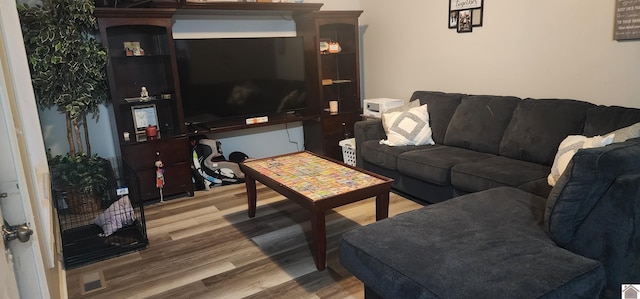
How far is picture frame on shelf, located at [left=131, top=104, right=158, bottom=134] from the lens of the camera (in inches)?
149

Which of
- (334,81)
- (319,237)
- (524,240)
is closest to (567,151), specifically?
(524,240)

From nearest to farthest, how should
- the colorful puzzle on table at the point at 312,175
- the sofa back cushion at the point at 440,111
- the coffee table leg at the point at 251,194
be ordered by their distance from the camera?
the colorful puzzle on table at the point at 312,175
the coffee table leg at the point at 251,194
the sofa back cushion at the point at 440,111

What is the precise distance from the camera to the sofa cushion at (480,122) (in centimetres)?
333

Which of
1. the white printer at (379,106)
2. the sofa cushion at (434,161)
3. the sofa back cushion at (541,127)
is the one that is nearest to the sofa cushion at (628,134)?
the sofa back cushion at (541,127)

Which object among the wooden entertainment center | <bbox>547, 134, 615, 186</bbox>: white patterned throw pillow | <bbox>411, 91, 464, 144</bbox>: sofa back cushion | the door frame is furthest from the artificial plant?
<bbox>547, 134, 615, 186</bbox>: white patterned throw pillow

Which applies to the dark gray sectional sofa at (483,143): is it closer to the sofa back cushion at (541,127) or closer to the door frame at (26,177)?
the sofa back cushion at (541,127)

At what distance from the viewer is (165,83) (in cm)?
403

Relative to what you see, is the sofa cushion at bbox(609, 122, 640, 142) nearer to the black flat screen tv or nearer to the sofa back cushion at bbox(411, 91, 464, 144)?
the sofa back cushion at bbox(411, 91, 464, 144)

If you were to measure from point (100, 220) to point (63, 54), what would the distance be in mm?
1235

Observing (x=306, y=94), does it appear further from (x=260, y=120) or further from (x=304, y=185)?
(x=304, y=185)

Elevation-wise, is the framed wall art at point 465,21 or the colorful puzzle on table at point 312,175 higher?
the framed wall art at point 465,21

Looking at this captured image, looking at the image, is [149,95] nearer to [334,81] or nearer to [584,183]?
[334,81]

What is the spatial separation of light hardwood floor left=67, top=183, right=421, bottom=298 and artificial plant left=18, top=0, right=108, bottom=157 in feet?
3.59

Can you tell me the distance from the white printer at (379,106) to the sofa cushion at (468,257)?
220cm
